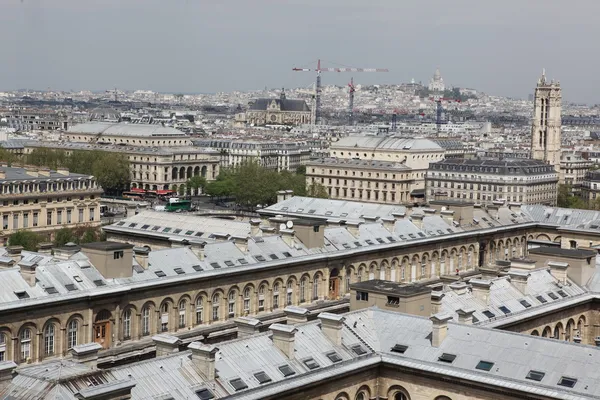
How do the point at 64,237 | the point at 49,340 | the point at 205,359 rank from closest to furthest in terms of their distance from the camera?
the point at 205,359
the point at 49,340
the point at 64,237

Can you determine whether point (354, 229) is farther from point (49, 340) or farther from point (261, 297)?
point (49, 340)

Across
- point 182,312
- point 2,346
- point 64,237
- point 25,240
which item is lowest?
point 64,237

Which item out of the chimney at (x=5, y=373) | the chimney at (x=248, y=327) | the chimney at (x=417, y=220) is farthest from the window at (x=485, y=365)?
the chimney at (x=417, y=220)

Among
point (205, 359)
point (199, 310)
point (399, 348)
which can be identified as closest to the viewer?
point (205, 359)

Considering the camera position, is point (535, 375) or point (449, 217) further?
point (449, 217)

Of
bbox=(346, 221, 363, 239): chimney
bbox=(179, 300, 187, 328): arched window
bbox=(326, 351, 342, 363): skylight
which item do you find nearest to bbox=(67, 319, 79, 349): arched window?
bbox=(179, 300, 187, 328): arched window

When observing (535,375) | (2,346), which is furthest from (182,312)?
(535,375)

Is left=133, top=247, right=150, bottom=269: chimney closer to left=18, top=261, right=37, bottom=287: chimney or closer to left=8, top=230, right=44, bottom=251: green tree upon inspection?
left=18, top=261, right=37, bottom=287: chimney

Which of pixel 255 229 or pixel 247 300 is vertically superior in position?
pixel 255 229
